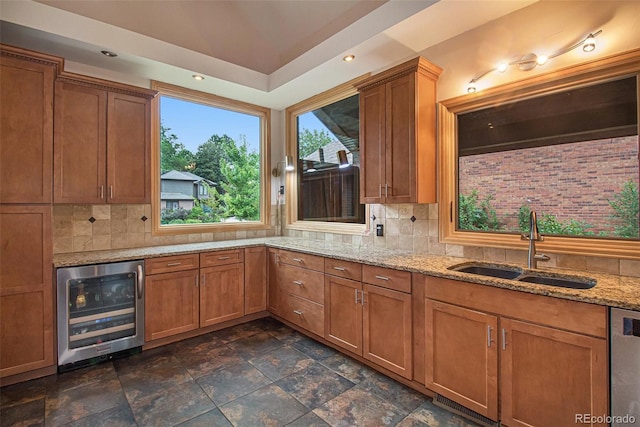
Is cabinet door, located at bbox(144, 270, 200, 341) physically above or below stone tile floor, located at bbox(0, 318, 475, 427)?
above

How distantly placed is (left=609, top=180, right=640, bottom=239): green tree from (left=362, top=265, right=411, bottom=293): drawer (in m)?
1.33

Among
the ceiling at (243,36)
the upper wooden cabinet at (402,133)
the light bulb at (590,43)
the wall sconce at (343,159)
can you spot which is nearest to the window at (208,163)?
the ceiling at (243,36)

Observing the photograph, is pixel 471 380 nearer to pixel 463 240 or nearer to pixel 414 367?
pixel 414 367

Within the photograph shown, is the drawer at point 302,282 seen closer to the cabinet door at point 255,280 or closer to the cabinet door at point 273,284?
the cabinet door at point 273,284

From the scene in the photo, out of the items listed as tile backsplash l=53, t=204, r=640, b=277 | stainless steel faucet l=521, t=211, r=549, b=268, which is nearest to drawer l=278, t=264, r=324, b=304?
tile backsplash l=53, t=204, r=640, b=277

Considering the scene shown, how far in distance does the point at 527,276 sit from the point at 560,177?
750mm

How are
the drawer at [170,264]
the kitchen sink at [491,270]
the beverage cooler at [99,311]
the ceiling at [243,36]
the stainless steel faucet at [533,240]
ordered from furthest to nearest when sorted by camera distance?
the drawer at [170,264], the beverage cooler at [99,311], the ceiling at [243,36], the kitchen sink at [491,270], the stainless steel faucet at [533,240]

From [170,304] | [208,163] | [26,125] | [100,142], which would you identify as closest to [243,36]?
[208,163]

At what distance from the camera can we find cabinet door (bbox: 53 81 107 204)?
103 inches

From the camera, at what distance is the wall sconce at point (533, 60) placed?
1.95m

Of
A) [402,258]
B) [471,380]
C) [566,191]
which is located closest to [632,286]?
[566,191]

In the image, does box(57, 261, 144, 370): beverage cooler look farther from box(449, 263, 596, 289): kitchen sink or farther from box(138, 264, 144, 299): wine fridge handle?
box(449, 263, 596, 289): kitchen sink

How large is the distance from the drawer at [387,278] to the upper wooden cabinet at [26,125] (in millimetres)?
2629

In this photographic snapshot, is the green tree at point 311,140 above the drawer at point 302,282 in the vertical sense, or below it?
above
